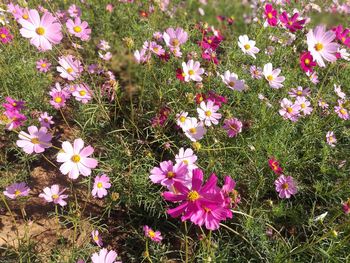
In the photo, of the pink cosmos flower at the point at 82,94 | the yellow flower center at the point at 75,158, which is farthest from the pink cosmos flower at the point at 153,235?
the pink cosmos flower at the point at 82,94

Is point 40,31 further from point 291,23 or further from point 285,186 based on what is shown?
point 291,23

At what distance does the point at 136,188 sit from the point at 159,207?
0.48ft

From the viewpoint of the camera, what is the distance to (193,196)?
0.99 m

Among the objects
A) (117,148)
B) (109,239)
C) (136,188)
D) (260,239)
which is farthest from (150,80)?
(260,239)

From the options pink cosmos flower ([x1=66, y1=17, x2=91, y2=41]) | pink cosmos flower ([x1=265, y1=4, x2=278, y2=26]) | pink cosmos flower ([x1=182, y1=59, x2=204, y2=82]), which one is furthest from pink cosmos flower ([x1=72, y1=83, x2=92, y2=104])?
pink cosmos flower ([x1=265, y1=4, x2=278, y2=26])

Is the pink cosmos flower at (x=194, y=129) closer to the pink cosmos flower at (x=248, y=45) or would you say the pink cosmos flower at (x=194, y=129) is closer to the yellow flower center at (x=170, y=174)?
the yellow flower center at (x=170, y=174)

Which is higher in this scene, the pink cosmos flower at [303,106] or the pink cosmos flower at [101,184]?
the pink cosmos flower at [303,106]

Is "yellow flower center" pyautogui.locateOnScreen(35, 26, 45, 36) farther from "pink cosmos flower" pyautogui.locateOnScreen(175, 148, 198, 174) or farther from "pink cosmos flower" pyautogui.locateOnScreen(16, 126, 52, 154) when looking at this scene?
"pink cosmos flower" pyautogui.locateOnScreen(175, 148, 198, 174)

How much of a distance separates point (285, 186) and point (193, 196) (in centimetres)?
81

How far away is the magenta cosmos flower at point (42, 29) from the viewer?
1294 mm

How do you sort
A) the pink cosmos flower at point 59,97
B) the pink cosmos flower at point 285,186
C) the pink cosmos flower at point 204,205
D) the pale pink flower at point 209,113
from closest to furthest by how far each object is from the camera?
the pink cosmos flower at point 204,205 < the pink cosmos flower at point 285,186 < the pale pink flower at point 209,113 < the pink cosmos flower at point 59,97

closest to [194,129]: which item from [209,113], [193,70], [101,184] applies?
[209,113]

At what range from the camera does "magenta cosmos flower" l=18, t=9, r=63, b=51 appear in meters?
1.29

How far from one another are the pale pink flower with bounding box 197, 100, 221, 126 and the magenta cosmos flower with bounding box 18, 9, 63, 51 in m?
0.78
